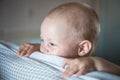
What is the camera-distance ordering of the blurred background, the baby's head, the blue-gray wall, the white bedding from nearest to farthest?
the white bedding, the baby's head, the blue-gray wall, the blurred background

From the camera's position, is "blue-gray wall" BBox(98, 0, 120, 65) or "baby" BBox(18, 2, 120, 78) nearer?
"baby" BBox(18, 2, 120, 78)

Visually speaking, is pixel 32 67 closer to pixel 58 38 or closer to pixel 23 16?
pixel 58 38

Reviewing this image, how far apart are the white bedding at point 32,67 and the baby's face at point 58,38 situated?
4 cm

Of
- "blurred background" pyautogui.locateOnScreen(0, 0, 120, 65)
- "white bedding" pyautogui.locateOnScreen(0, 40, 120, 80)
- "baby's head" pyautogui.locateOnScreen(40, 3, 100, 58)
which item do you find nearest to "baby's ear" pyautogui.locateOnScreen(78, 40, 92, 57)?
"baby's head" pyautogui.locateOnScreen(40, 3, 100, 58)

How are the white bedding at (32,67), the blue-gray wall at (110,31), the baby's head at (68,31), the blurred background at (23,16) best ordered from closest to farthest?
the white bedding at (32,67) < the baby's head at (68,31) < the blue-gray wall at (110,31) < the blurred background at (23,16)

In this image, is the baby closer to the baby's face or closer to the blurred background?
the baby's face

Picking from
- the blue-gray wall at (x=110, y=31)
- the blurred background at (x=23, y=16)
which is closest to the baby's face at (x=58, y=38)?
the blue-gray wall at (x=110, y=31)

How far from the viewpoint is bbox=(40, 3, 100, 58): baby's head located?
2.12 ft

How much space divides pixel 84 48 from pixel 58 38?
0.08 meters

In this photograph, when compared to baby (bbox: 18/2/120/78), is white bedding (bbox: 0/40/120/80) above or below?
below

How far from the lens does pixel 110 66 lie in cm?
56

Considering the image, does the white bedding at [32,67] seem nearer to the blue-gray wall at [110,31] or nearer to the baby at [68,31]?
the baby at [68,31]

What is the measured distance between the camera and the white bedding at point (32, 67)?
1.62 ft

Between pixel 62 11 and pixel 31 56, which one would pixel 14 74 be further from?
pixel 62 11
